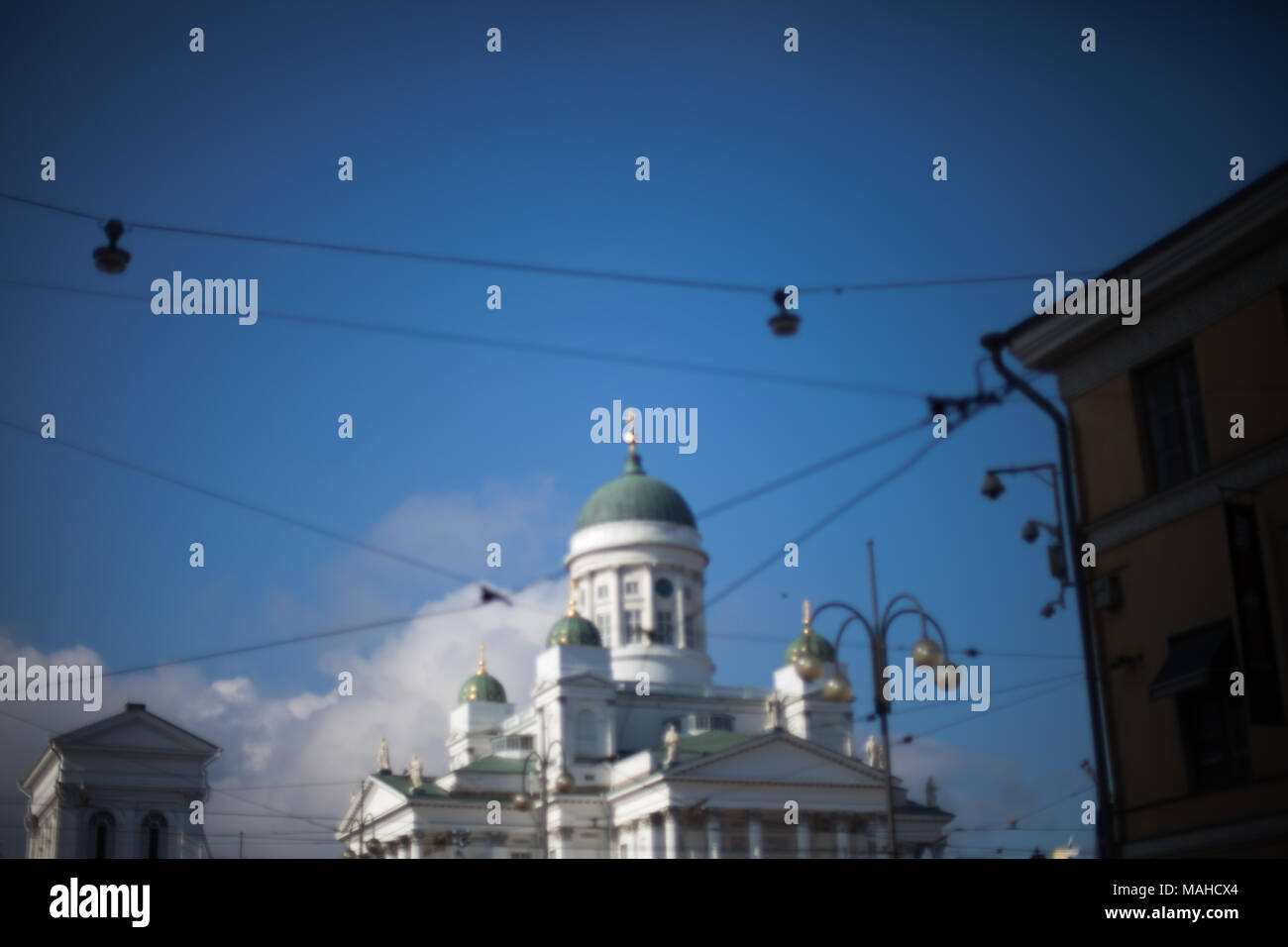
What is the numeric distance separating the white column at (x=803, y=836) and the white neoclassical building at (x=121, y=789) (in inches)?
1314

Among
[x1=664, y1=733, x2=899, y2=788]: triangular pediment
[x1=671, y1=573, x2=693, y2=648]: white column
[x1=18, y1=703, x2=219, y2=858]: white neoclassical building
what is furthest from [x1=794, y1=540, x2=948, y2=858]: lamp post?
[x1=671, y1=573, x2=693, y2=648]: white column

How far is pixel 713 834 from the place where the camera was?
6631cm

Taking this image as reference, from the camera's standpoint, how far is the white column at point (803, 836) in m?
67.6

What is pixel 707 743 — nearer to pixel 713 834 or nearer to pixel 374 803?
pixel 713 834

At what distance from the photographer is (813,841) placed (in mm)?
68125

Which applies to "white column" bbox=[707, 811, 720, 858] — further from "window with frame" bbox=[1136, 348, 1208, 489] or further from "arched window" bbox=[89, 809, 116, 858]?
"window with frame" bbox=[1136, 348, 1208, 489]

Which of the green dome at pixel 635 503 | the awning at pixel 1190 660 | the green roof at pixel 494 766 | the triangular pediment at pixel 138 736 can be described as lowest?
the awning at pixel 1190 660

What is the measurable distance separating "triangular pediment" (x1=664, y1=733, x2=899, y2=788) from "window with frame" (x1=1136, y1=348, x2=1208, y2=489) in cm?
4649

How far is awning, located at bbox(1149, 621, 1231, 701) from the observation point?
63.0 ft

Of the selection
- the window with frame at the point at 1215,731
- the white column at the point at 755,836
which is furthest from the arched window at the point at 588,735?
the window with frame at the point at 1215,731

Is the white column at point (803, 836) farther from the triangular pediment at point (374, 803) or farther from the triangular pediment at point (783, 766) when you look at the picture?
the triangular pediment at point (374, 803)

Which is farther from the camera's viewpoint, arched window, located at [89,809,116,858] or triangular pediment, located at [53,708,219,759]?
arched window, located at [89,809,116,858]
